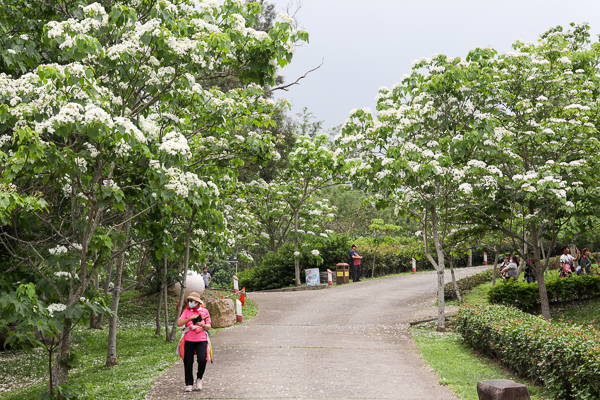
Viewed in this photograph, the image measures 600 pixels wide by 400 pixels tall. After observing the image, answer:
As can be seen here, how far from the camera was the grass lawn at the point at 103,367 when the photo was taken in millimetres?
8148

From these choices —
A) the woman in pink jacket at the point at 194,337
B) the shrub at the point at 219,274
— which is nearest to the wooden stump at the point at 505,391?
the woman in pink jacket at the point at 194,337

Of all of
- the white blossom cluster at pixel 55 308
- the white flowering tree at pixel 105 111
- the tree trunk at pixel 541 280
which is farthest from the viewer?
the tree trunk at pixel 541 280

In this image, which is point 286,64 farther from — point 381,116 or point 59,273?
point 381,116

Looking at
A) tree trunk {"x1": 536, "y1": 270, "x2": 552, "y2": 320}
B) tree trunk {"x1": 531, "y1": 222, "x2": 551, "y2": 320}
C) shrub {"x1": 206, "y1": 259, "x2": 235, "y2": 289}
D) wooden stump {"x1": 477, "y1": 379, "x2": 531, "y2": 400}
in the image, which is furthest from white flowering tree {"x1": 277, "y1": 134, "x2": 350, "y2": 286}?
wooden stump {"x1": 477, "y1": 379, "x2": 531, "y2": 400}

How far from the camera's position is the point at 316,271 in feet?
77.7

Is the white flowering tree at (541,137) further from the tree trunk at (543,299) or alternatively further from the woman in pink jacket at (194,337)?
the woman in pink jacket at (194,337)

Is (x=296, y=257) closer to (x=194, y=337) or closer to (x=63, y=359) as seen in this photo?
(x=194, y=337)

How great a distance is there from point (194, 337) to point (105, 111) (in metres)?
→ 3.71

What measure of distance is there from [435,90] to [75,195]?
9144 mm

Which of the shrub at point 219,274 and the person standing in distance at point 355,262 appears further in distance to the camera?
the shrub at point 219,274

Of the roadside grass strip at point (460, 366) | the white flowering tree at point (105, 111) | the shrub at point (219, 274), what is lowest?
the roadside grass strip at point (460, 366)

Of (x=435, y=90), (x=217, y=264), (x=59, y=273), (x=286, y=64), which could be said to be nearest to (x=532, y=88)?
(x=435, y=90)

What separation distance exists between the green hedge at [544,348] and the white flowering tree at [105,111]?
18.2 feet

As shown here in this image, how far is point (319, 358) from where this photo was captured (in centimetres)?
1030
